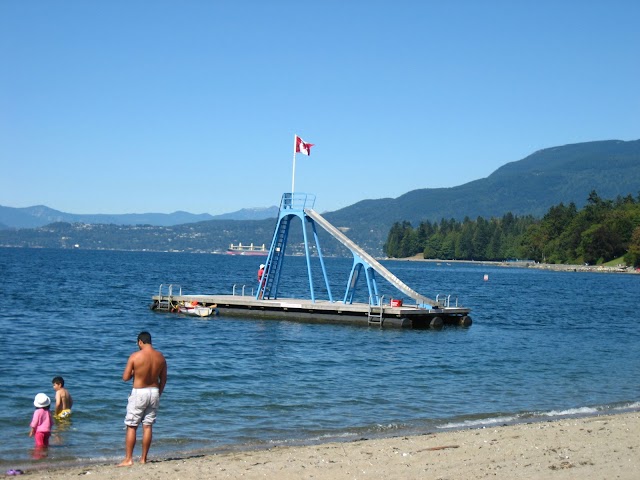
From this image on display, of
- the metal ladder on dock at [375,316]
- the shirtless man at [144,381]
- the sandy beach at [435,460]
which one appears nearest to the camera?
the shirtless man at [144,381]

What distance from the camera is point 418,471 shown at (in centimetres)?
1430

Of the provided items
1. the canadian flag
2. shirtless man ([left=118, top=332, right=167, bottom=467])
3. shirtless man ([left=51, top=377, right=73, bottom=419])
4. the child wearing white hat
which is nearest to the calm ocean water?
the child wearing white hat

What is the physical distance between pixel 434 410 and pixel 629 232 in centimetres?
17393

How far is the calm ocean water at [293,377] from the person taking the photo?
19484 mm

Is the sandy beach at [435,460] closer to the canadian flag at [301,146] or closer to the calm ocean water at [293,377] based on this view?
the calm ocean water at [293,377]

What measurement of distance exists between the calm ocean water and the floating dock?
1.07 metres

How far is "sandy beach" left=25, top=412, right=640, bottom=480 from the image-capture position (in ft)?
46.1

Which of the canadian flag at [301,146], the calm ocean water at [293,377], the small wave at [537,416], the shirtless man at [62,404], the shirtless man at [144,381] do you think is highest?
the canadian flag at [301,146]

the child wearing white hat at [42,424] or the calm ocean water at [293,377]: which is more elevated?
the child wearing white hat at [42,424]

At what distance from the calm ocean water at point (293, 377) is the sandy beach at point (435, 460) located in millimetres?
2086

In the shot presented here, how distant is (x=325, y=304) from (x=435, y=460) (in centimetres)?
3126

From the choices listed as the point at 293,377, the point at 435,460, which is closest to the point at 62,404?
the point at 435,460

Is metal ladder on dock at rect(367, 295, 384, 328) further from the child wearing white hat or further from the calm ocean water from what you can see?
A: the child wearing white hat

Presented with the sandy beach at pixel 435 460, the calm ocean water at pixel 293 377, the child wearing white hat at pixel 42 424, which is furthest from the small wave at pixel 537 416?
the child wearing white hat at pixel 42 424
